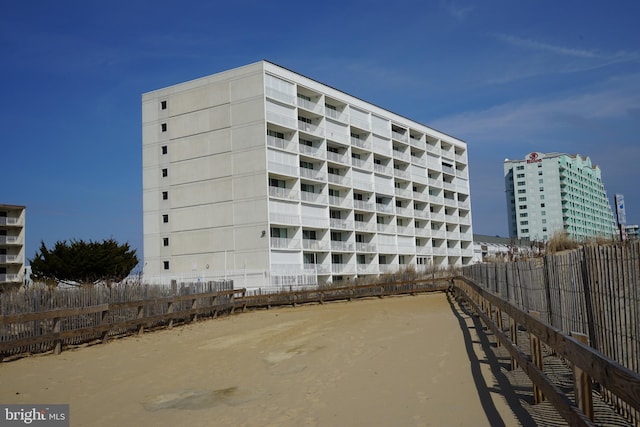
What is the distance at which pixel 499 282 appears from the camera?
675 inches

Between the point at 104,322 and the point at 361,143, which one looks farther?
the point at 361,143

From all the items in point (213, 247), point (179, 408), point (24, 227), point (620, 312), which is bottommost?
point (179, 408)

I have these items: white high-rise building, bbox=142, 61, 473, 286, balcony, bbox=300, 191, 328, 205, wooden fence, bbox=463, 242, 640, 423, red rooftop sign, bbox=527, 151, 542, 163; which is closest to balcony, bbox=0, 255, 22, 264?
white high-rise building, bbox=142, 61, 473, 286

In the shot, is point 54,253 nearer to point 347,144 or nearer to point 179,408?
point 347,144

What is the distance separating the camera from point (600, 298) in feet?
22.0

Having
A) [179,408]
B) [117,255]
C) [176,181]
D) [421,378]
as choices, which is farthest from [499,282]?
[117,255]

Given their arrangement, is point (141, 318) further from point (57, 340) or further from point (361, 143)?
point (361, 143)

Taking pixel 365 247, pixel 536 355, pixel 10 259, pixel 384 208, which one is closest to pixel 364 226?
pixel 365 247

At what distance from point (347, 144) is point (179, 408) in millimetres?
53725

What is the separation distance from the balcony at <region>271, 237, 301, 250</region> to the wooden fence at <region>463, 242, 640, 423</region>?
4018cm

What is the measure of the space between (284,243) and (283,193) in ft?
14.9

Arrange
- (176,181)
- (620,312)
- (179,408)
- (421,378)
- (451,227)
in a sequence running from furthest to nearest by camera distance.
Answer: (451,227), (176,181), (421,378), (179,408), (620,312)

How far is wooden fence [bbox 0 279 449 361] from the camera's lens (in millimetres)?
15031

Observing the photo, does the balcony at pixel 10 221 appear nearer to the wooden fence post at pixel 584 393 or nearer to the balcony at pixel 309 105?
the balcony at pixel 309 105
